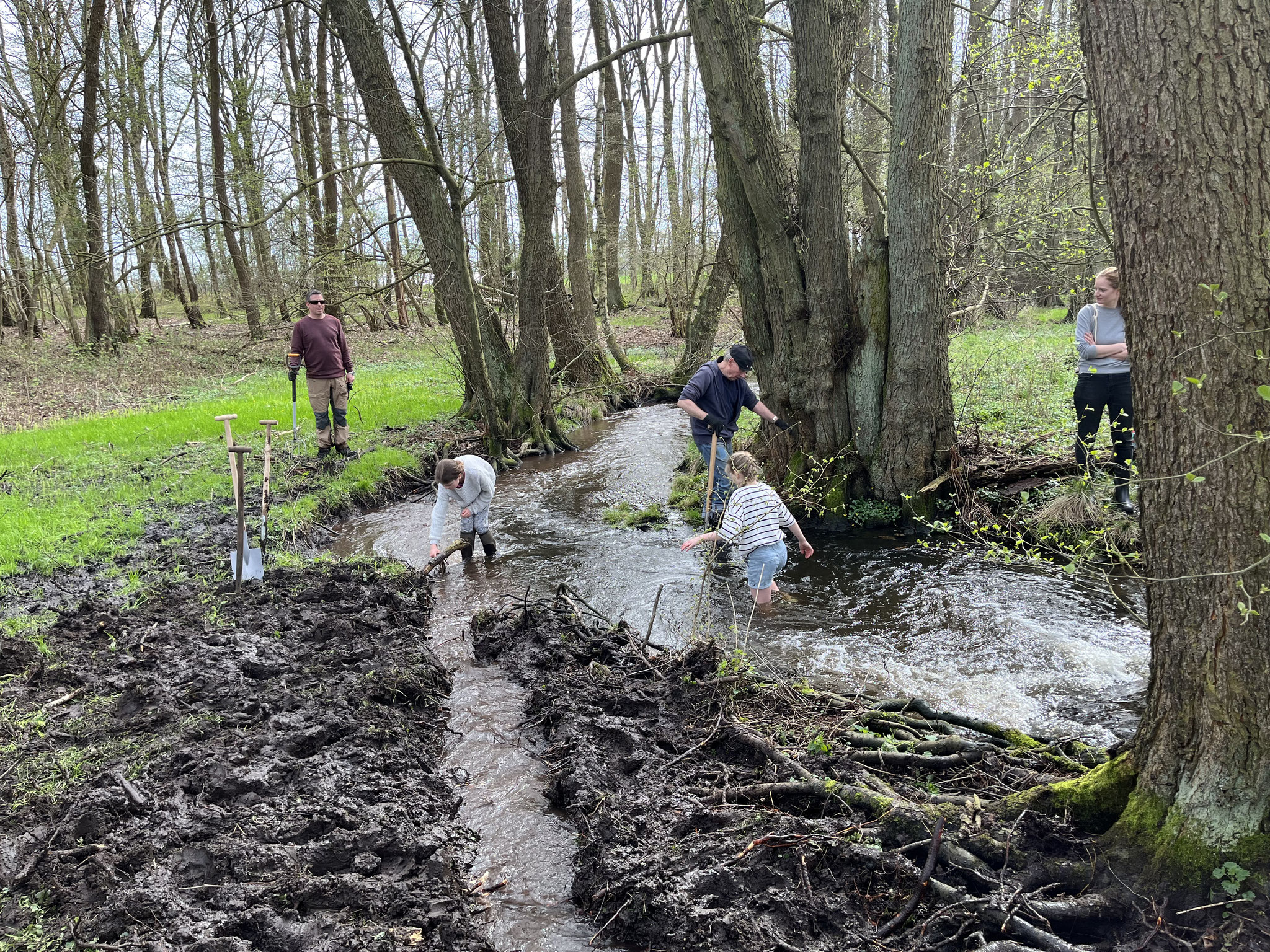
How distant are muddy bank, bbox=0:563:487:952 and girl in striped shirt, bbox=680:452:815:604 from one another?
268 centimetres

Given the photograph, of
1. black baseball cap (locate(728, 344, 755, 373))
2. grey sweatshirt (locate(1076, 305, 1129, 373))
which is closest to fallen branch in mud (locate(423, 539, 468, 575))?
black baseball cap (locate(728, 344, 755, 373))

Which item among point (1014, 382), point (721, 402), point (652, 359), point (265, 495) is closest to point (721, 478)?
point (721, 402)

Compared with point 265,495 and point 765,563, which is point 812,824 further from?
point 265,495

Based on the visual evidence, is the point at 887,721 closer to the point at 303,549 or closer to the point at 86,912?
the point at 86,912

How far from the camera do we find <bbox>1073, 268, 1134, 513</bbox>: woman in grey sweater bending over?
700 centimetres

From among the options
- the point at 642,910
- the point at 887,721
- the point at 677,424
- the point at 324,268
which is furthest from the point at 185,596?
the point at 677,424

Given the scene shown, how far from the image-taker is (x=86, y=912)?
3123 mm

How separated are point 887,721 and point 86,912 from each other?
12.6 ft

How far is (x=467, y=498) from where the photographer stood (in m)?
8.06

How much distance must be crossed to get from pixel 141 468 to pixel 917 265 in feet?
34.3

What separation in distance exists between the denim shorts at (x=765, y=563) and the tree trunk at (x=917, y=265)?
2.24 m

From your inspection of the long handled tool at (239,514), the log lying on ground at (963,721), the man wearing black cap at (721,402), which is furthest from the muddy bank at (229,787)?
the man wearing black cap at (721,402)

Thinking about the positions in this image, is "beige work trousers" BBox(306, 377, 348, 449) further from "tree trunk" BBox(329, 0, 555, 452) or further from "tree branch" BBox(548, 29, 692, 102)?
"tree branch" BBox(548, 29, 692, 102)

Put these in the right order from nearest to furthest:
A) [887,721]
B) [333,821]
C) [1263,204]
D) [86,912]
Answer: [1263,204], [86,912], [333,821], [887,721]
